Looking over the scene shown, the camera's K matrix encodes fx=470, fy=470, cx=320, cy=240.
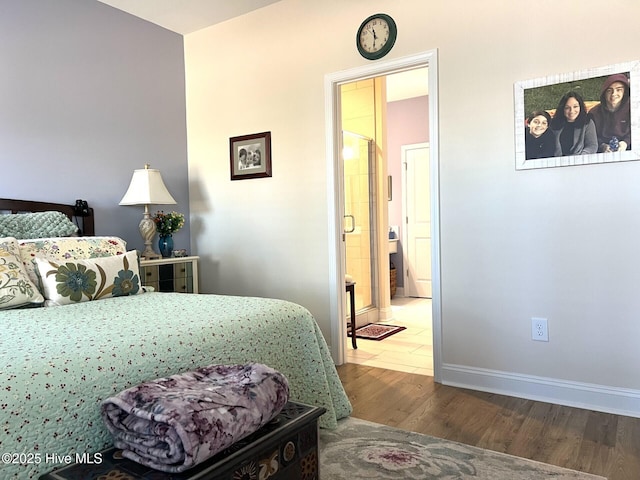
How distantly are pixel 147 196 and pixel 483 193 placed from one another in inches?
91.4

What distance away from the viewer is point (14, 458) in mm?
1125

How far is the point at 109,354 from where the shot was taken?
143 centimetres

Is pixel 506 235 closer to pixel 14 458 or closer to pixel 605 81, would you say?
pixel 605 81

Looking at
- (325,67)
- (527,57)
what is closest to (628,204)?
(527,57)

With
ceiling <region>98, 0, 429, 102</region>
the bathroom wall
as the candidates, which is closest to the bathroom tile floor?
the bathroom wall

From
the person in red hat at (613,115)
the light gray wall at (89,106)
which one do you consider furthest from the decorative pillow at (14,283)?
the person in red hat at (613,115)

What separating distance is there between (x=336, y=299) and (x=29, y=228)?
2.01 m

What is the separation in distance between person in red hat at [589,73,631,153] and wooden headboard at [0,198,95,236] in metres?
3.29

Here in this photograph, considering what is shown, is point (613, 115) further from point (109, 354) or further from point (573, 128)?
point (109, 354)

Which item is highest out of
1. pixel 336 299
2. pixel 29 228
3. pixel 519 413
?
pixel 29 228

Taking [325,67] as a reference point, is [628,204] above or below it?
below

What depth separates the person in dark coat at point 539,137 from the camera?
2.59 metres

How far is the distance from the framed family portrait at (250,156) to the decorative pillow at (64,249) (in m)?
1.29

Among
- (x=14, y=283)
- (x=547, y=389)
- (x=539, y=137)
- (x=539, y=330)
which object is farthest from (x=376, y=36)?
(x=14, y=283)
